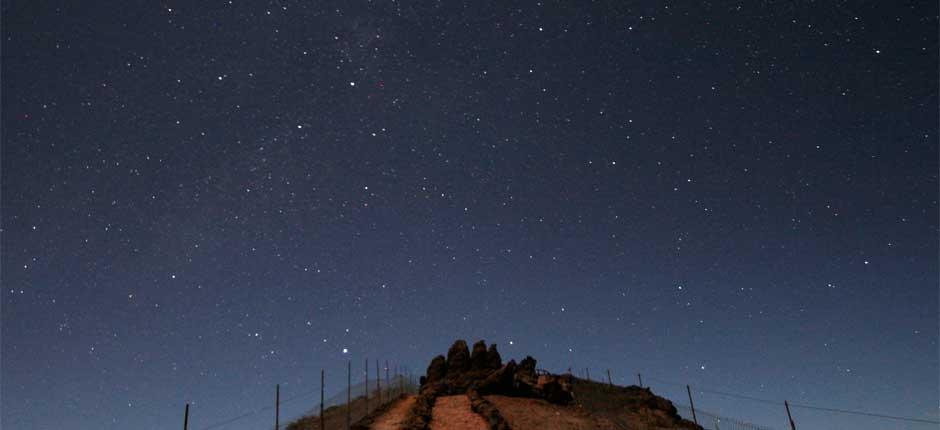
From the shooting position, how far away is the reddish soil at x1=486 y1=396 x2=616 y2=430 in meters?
44.8

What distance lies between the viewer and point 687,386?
58.1 metres

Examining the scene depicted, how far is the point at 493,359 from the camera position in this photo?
71.1 meters

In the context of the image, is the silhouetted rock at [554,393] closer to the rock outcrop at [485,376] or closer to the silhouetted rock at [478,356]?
the rock outcrop at [485,376]

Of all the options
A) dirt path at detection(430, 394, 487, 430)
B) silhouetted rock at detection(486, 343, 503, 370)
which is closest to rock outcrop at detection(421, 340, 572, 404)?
silhouetted rock at detection(486, 343, 503, 370)

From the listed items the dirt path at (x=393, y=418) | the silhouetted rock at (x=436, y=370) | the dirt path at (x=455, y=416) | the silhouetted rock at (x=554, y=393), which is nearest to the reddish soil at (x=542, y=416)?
the silhouetted rock at (x=554, y=393)

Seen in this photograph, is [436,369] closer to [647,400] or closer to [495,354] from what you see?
[495,354]

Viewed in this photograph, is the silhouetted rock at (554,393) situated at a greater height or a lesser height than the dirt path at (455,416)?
greater

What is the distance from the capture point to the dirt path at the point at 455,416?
41.3 meters

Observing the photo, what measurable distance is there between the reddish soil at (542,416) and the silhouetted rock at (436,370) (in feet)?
57.5

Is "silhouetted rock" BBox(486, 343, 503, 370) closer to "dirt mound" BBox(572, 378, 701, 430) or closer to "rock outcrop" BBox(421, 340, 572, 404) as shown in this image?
"rock outcrop" BBox(421, 340, 572, 404)

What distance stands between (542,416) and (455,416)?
839 centimetres

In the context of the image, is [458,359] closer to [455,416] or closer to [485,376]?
[485,376]

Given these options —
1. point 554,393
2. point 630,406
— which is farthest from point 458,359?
point 630,406

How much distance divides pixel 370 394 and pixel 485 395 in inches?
1557
